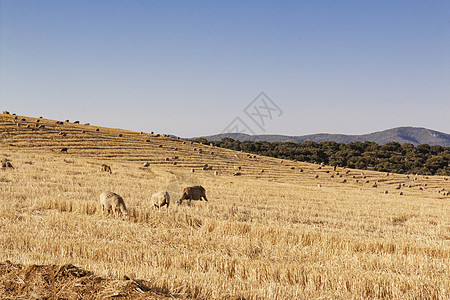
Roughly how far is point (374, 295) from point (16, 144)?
5560cm

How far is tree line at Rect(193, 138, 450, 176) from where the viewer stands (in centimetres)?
9356

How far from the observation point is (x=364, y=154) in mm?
101188

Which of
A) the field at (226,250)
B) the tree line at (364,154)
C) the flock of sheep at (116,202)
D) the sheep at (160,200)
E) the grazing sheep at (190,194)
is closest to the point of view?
the field at (226,250)

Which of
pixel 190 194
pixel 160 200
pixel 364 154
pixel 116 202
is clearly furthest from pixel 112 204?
pixel 364 154

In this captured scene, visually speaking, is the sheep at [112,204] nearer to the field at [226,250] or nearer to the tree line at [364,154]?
the field at [226,250]

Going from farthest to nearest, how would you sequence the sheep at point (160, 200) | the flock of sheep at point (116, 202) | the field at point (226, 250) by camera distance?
the sheep at point (160, 200) < the flock of sheep at point (116, 202) < the field at point (226, 250)

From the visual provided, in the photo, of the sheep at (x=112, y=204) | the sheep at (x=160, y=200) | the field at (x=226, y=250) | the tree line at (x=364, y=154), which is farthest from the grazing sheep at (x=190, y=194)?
the tree line at (x=364, y=154)

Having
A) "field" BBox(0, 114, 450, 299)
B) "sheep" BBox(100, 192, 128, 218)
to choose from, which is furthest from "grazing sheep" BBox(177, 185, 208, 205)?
"sheep" BBox(100, 192, 128, 218)

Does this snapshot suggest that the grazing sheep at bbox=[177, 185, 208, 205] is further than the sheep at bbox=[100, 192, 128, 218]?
Yes

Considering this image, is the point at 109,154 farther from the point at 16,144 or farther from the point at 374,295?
the point at 374,295

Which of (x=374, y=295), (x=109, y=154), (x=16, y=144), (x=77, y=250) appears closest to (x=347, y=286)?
(x=374, y=295)

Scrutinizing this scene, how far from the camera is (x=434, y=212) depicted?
22312 mm

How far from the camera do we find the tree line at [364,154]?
307ft

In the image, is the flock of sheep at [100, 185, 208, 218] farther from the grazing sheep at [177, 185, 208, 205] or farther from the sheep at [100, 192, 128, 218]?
the grazing sheep at [177, 185, 208, 205]
